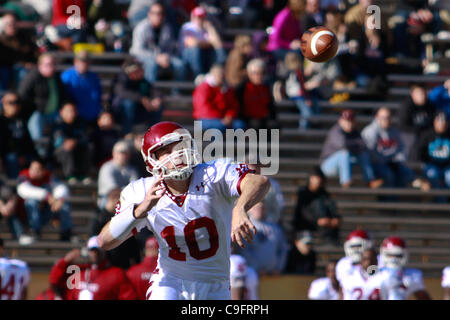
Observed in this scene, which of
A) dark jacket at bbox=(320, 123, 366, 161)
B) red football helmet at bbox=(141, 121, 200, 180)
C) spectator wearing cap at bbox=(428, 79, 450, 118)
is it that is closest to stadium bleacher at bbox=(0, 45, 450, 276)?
dark jacket at bbox=(320, 123, 366, 161)

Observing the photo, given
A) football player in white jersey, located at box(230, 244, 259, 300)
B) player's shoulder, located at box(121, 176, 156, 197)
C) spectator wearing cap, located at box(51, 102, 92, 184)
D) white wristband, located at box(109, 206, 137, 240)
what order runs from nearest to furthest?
white wristband, located at box(109, 206, 137, 240), player's shoulder, located at box(121, 176, 156, 197), football player in white jersey, located at box(230, 244, 259, 300), spectator wearing cap, located at box(51, 102, 92, 184)

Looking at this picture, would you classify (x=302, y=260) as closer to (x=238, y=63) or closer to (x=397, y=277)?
(x=397, y=277)

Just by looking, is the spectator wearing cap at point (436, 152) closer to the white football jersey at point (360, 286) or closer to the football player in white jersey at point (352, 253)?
the football player in white jersey at point (352, 253)

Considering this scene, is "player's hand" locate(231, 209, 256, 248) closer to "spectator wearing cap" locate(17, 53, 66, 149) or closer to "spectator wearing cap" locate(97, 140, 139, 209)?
"spectator wearing cap" locate(97, 140, 139, 209)

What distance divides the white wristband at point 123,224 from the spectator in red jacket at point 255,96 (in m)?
6.91

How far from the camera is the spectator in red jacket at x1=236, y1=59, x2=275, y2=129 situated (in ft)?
43.4

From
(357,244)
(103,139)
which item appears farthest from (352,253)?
(103,139)

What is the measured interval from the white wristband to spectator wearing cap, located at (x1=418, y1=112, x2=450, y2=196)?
25.8ft

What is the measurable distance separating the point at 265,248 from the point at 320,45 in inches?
143

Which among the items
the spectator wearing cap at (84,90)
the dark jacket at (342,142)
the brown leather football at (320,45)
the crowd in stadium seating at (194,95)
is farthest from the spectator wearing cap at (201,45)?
the brown leather football at (320,45)

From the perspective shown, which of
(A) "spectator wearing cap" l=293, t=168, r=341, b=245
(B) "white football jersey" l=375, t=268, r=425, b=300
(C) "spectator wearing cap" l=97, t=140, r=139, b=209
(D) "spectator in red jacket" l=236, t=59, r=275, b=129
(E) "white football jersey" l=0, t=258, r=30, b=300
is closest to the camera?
(E) "white football jersey" l=0, t=258, r=30, b=300

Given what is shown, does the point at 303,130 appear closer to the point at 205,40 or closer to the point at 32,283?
the point at 205,40

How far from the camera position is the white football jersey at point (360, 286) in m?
10.5
